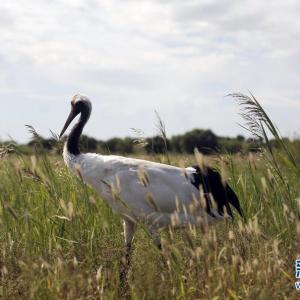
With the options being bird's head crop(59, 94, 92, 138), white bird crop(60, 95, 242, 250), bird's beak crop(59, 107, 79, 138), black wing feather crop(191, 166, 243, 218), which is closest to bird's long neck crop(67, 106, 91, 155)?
bird's head crop(59, 94, 92, 138)

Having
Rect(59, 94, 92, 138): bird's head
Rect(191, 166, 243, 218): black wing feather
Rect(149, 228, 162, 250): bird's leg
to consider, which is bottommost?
Rect(149, 228, 162, 250): bird's leg

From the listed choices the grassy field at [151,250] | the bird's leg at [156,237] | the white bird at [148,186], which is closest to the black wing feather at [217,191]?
the white bird at [148,186]

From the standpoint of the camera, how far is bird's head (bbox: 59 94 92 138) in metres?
6.02

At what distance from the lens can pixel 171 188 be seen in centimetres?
513

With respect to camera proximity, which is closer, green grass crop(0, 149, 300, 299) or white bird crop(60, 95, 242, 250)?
green grass crop(0, 149, 300, 299)

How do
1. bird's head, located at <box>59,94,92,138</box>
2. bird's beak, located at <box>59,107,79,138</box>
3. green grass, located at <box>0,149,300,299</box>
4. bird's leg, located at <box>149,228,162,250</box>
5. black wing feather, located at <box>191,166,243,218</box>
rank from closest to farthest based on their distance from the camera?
green grass, located at <box>0,149,300,299</box> → bird's leg, located at <box>149,228,162,250</box> → black wing feather, located at <box>191,166,243,218</box> → bird's head, located at <box>59,94,92,138</box> → bird's beak, located at <box>59,107,79,138</box>

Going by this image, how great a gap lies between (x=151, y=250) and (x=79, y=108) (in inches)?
99.2

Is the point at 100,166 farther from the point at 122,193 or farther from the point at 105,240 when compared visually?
the point at 105,240

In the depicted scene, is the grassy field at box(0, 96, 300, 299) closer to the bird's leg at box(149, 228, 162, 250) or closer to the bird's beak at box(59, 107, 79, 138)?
the bird's leg at box(149, 228, 162, 250)

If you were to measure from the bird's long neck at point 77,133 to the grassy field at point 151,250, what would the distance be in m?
0.26

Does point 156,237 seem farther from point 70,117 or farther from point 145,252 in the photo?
point 70,117

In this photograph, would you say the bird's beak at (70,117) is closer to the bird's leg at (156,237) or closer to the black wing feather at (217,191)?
the black wing feather at (217,191)

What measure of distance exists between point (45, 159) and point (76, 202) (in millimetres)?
726

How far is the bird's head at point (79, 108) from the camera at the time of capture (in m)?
6.02
